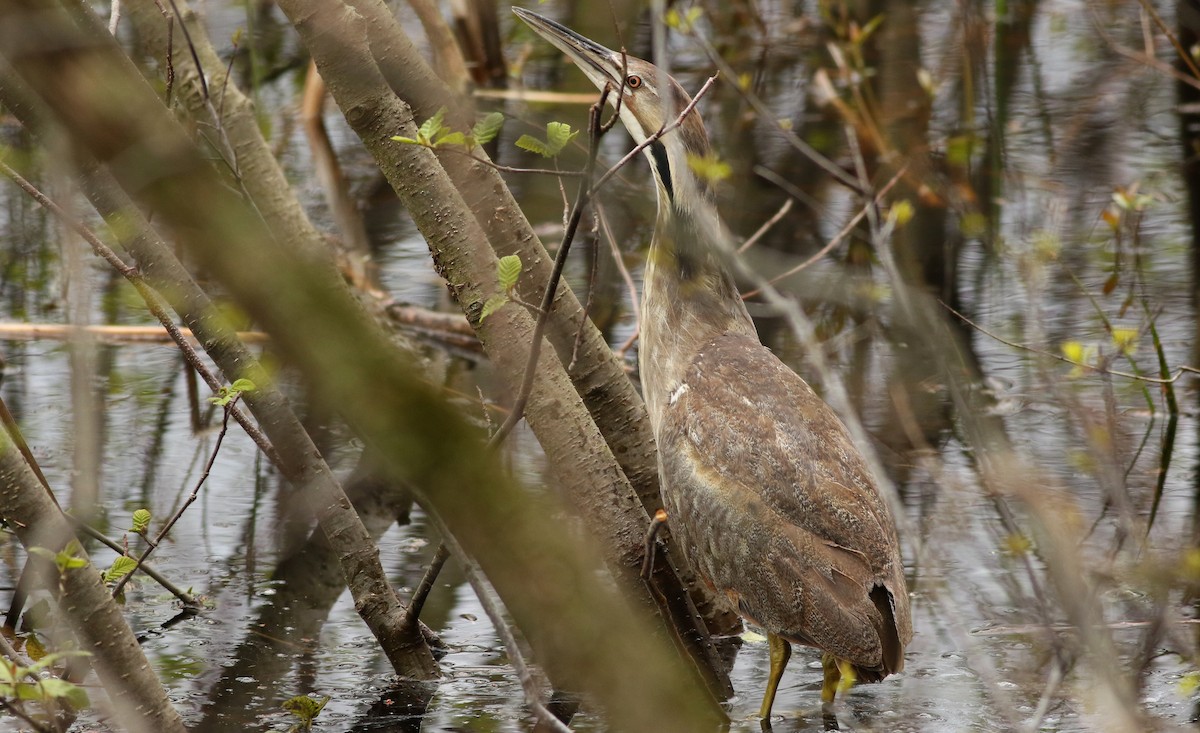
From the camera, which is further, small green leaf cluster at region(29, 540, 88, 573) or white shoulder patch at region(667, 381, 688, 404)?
white shoulder patch at region(667, 381, 688, 404)

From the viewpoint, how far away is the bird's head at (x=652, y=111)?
425 cm

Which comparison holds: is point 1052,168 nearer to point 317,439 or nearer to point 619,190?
point 619,190

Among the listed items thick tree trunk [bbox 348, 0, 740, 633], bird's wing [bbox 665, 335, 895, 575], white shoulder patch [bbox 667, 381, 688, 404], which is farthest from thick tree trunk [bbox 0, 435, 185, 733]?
white shoulder patch [bbox 667, 381, 688, 404]

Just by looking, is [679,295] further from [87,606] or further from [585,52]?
[87,606]

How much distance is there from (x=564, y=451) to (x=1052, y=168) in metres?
5.24

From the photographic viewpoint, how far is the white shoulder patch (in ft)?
13.4

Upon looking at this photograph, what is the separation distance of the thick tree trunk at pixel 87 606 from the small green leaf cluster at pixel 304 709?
0.65m

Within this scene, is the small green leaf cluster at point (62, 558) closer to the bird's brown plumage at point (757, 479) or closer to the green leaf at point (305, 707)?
the green leaf at point (305, 707)

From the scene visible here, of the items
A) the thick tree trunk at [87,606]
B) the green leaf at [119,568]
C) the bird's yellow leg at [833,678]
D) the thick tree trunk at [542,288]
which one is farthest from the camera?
the thick tree trunk at [542,288]

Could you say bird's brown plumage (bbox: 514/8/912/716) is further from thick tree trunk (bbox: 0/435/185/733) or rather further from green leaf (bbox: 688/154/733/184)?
thick tree trunk (bbox: 0/435/185/733)

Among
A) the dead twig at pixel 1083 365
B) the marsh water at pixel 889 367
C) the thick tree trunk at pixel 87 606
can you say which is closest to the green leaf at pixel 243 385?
the marsh water at pixel 889 367

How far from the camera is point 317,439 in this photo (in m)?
5.91

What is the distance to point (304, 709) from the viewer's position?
3.74 m

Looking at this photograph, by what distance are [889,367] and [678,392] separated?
92.5 inches
